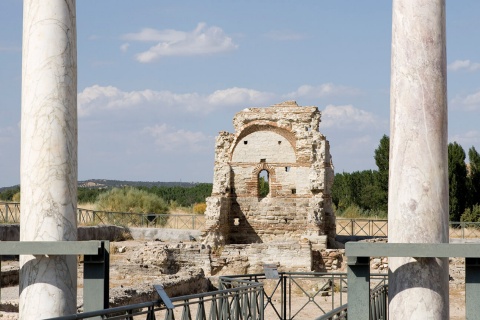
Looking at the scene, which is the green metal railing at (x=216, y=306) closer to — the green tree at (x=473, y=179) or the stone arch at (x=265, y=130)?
the stone arch at (x=265, y=130)

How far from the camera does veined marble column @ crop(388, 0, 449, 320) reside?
7348mm

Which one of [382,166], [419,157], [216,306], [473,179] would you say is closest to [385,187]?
[382,166]

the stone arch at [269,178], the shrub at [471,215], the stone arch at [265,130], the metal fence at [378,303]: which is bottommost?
the metal fence at [378,303]

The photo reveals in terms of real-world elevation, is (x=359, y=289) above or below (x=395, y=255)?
below

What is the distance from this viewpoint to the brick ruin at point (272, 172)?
2948 centimetres

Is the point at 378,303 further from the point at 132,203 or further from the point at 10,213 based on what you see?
the point at 132,203

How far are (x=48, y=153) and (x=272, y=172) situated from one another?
22.2 m

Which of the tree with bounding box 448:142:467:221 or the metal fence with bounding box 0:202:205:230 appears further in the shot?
the tree with bounding box 448:142:467:221

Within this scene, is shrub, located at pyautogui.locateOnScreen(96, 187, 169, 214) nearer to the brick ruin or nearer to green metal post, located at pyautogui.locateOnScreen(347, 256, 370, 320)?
the brick ruin

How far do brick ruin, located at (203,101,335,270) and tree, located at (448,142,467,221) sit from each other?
568 inches

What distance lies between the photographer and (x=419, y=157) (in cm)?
746

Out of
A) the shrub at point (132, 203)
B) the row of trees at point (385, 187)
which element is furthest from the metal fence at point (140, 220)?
the row of trees at point (385, 187)

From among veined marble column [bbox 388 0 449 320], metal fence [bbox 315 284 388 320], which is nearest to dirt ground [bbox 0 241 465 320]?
metal fence [bbox 315 284 388 320]

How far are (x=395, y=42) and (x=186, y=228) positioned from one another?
28270 mm
